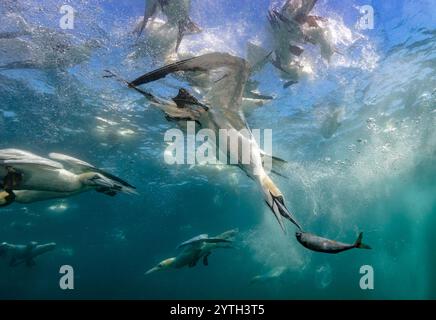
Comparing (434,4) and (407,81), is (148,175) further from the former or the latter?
(434,4)

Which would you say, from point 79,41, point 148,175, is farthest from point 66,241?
point 79,41

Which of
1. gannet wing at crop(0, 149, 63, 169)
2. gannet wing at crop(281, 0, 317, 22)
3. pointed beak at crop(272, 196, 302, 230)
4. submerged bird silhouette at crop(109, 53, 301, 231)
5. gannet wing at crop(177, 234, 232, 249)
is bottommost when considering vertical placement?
gannet wing at crop(177, 234, 232, 249)

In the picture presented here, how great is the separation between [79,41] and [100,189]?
745 centimetres

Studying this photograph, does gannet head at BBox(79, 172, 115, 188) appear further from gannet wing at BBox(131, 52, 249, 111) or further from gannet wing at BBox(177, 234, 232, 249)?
gannet wing at BBox(177, 234, 232, 249)

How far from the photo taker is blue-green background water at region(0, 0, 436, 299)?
910 cm

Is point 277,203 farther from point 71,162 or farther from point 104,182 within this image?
point 71,162

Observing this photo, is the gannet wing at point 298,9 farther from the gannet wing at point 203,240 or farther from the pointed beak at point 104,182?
the pointed beak at point 104,182

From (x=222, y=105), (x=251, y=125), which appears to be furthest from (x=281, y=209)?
(x=251, y=125)

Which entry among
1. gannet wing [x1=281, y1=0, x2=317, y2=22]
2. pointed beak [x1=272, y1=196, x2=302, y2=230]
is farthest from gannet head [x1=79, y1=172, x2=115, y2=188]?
gannet wing [x1=281, y1=0, x2=317, y2=22]

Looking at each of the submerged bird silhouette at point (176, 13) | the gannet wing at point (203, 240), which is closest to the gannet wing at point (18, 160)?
the gannet wing at point (203, 240)

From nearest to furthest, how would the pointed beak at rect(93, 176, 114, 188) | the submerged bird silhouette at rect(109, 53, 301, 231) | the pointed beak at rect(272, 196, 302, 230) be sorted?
the pointed beak at rect(272, 196, 302, 230)
the submerged bird silhouette at rect(109, 53, 301, 231)
the pointed beak at rect(93, 176, 114, 188)

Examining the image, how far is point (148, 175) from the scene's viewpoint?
23.7 m

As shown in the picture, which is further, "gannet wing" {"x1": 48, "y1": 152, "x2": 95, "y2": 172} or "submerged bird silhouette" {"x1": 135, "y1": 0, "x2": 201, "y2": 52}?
"submerged bird silhouette" {"x1": 135, "y1": 0, "x2": 201, "y2": 52}

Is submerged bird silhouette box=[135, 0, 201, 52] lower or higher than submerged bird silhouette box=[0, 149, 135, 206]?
higher
